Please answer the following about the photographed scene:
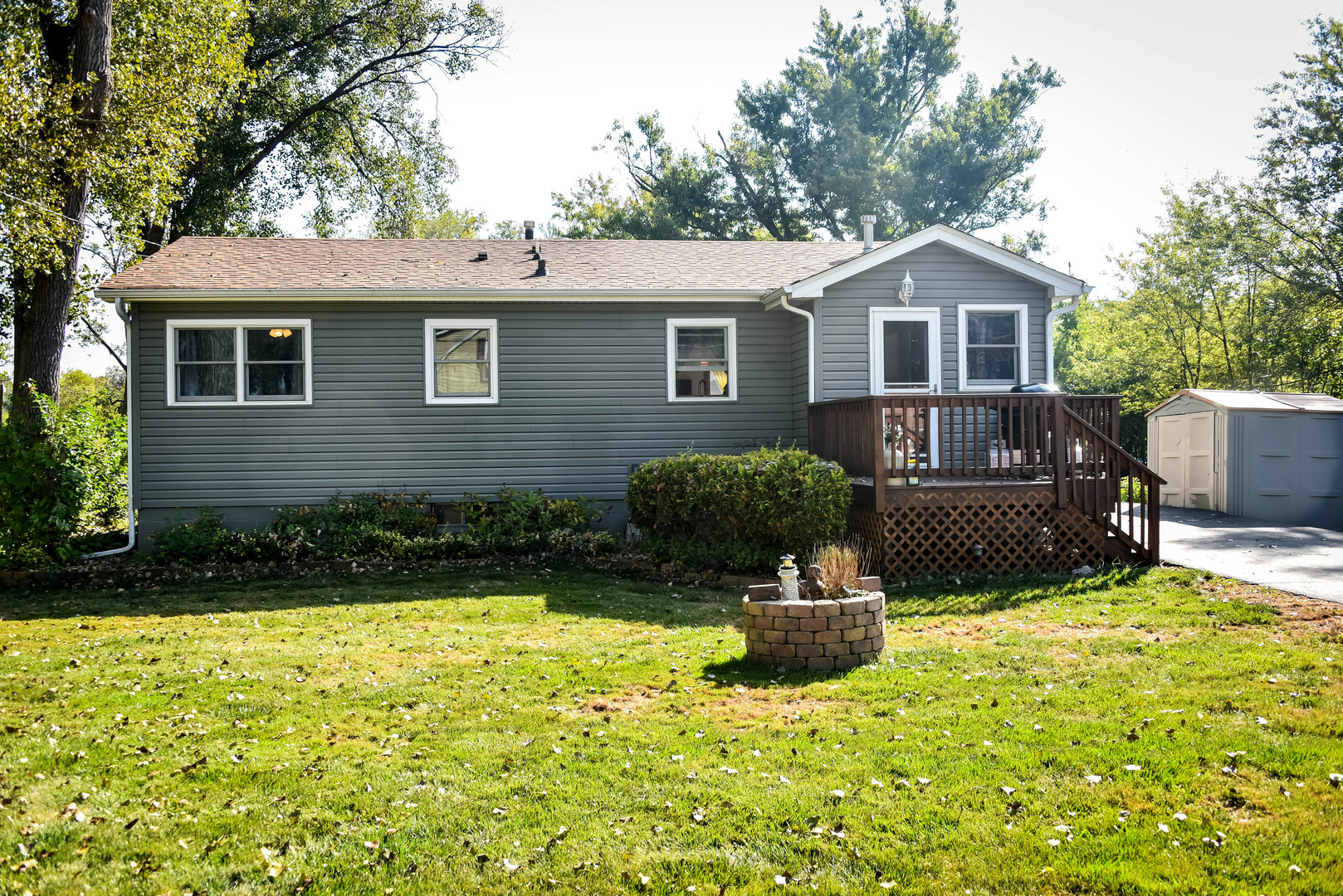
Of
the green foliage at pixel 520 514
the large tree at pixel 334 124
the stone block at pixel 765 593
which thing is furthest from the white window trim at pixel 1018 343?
the large tree at pixel 334 124

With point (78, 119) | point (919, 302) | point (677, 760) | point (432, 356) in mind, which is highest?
point (78, 119)

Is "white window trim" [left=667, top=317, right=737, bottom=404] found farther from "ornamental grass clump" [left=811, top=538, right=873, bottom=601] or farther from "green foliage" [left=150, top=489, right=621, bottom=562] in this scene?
"ornamental grass clump" [left=811, top=538, right=873, bottom=601]

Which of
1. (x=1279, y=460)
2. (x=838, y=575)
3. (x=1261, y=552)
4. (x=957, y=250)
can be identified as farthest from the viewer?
(x=1279, y=460)

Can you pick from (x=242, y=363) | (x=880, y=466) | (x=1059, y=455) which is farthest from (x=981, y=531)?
(x=242, y=363)

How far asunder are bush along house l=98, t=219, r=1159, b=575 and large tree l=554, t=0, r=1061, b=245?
1535 cm

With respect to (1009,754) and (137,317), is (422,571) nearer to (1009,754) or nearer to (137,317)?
(137,317)

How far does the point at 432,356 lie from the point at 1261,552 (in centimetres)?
1096

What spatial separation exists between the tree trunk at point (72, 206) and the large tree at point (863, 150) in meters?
17.1

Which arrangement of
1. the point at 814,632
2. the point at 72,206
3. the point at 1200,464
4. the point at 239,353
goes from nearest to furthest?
the point at 814,632, the point at 239,353, the point at 72,206, the point at 1200,464

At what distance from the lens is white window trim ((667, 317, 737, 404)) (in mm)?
13211

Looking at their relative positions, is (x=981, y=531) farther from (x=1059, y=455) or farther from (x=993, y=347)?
(x=993, y=347)

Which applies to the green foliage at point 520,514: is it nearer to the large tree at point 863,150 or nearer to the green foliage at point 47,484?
the green foliage at point 47,484

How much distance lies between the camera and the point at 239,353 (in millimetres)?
12578

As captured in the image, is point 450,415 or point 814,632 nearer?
point 814,632
